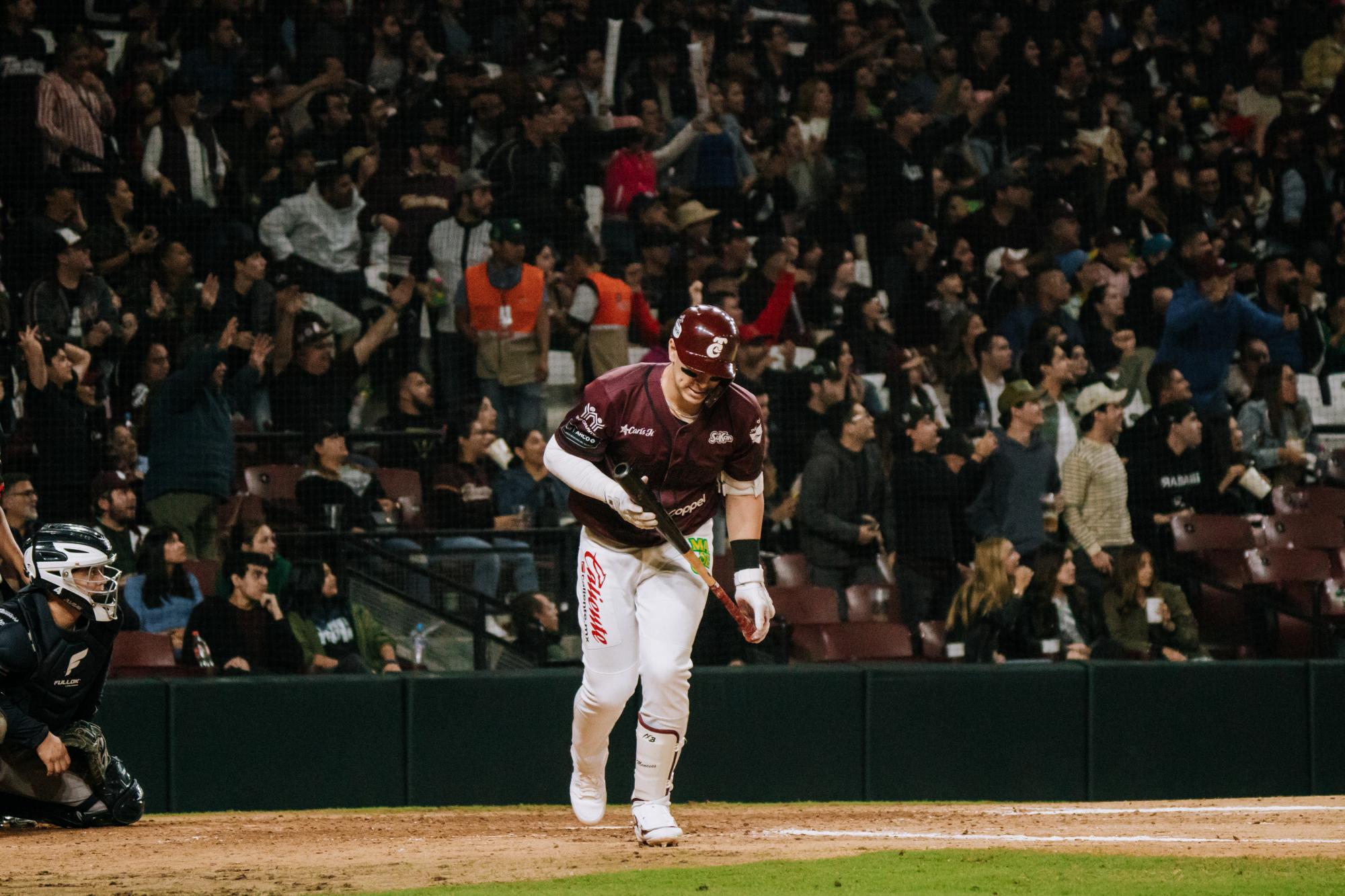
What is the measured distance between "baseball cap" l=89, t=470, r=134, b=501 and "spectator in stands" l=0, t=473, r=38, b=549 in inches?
13.5

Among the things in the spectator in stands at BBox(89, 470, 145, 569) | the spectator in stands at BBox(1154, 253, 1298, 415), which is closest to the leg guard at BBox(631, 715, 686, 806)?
the spectator in stands at BBox(89, 470, 145, 569)

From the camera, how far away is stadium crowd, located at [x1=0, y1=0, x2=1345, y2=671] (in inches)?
397

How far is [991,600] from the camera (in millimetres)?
9992

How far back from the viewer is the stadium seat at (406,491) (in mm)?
10219

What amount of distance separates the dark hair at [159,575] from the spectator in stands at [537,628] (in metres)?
1.76

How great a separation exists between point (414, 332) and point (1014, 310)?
14.1 ft

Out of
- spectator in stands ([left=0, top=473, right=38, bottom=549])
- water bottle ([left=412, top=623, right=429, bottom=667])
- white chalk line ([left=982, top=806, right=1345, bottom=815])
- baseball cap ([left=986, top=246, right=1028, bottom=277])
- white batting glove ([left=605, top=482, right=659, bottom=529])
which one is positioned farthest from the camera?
baseball cap ([left=986, top=246, right=1028, bottom=277])

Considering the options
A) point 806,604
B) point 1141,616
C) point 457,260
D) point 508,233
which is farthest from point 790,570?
point 457,260

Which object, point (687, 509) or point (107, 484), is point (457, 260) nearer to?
point (107, 484)

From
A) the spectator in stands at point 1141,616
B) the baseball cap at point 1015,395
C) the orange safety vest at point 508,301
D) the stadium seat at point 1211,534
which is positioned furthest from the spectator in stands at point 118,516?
the stadium seat at point 1211,534

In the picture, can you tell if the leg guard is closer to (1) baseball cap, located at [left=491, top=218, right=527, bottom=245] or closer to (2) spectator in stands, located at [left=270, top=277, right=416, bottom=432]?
(2) spectator in stands, located at [left=270, top=277, right=416, bottom=432]

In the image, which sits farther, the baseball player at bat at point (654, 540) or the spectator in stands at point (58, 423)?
the spectator in stands at point (58, 423)

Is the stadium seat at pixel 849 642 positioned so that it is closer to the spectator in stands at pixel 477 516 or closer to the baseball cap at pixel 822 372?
the spectator in stands at pixel 477 516

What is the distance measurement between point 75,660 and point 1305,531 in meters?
7.85
